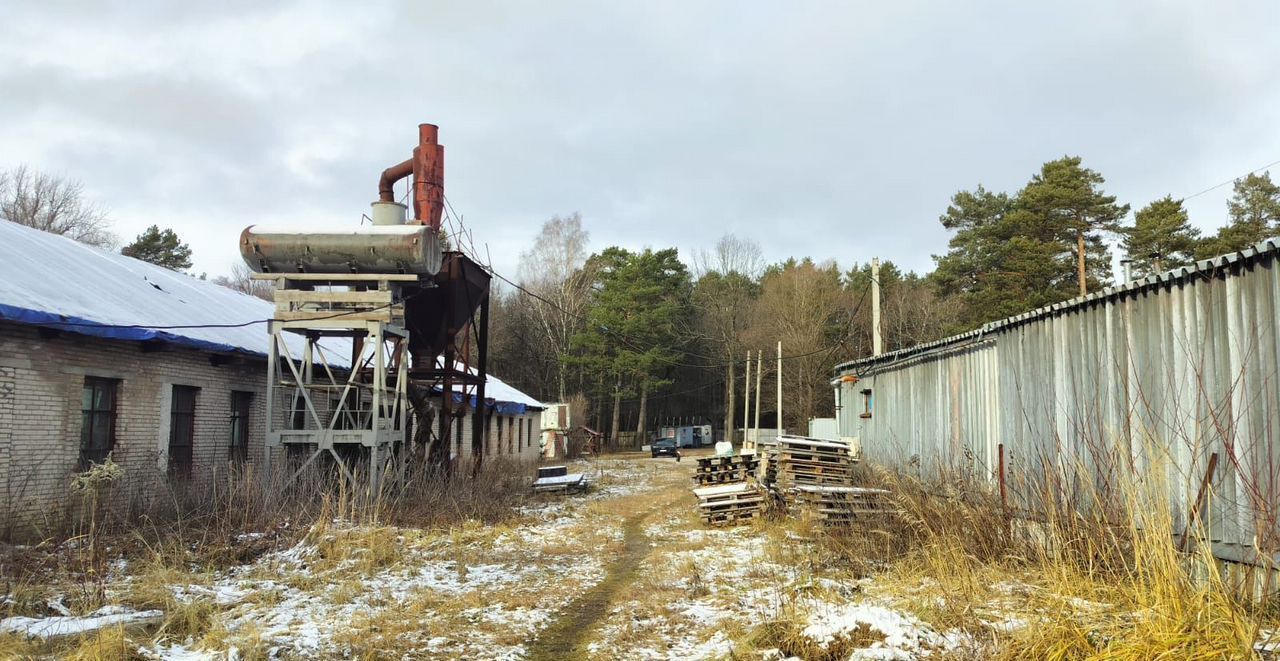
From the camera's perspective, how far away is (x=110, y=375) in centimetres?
1269

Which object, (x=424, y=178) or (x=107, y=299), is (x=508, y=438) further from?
(x=107, y=299)

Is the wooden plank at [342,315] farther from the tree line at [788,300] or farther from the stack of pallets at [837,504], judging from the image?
the tree line at [788,300]

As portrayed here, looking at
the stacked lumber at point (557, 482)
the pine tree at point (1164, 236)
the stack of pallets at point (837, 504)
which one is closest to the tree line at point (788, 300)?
the pine tree at point (1164, 236)

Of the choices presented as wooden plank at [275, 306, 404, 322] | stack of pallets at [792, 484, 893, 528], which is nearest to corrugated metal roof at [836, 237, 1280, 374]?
stack of pallets at [792, 484, 893, 528]

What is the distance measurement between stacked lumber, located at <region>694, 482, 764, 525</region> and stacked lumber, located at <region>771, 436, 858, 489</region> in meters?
0.56

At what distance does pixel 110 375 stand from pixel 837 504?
1146cm

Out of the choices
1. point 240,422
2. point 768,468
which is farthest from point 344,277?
point 768,468

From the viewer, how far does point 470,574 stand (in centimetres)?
954

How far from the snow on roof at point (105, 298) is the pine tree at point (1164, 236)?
33.3 metres

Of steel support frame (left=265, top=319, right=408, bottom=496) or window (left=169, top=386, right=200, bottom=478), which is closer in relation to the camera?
steel support frame (left=265, top=319, right=408, bottom=496)

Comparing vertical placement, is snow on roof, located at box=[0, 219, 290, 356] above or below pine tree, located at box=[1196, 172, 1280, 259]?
below

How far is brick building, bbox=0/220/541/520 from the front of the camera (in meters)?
11.1

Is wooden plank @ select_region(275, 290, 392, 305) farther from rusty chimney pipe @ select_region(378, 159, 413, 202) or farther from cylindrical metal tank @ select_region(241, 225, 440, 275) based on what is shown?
rusty chimney pipe @ select_region(378, 159, 413, 202)

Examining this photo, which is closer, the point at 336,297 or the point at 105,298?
the point at 105,298
